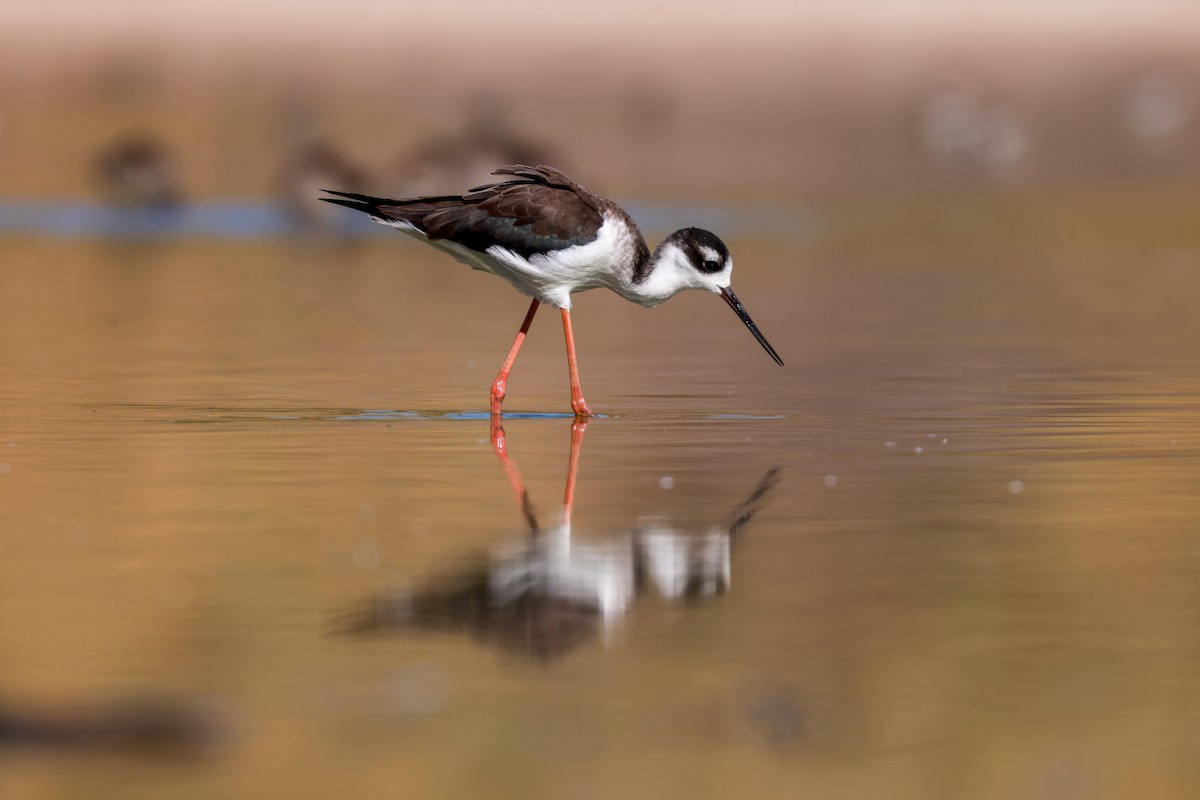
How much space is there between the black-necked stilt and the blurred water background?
67 centimetres

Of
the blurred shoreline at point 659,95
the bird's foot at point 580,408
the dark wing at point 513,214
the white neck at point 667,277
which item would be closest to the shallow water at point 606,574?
the bird's foot at point 580,408

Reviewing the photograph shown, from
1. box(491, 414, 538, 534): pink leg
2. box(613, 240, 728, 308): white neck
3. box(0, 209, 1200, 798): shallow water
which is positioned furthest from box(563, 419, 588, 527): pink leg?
box(613, 240, 728, 308): white neck

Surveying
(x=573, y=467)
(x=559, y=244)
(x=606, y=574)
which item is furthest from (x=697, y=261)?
(x=606, y=574)

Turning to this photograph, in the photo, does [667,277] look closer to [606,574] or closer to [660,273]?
[660,273]

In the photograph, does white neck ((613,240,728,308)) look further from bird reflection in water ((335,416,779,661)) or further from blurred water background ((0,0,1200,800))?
bird reflection in water ((335,416,779,661))

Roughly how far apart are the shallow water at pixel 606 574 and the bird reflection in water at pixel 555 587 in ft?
0.07

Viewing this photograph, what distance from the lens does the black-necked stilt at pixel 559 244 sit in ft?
44.4

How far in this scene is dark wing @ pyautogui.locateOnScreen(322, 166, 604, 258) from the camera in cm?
1352

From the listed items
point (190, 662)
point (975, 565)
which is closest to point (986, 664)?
point (975, 565)

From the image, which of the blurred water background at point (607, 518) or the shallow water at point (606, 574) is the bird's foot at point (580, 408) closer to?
the blurred water background at point (607, 518)

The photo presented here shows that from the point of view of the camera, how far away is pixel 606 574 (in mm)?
8438

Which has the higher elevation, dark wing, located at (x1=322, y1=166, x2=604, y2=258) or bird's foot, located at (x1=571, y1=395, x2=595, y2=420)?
dark wing, located at (x1=322, y1=166, x2=604, y2=258)

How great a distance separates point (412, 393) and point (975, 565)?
6469mm

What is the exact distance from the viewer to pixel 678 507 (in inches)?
392
